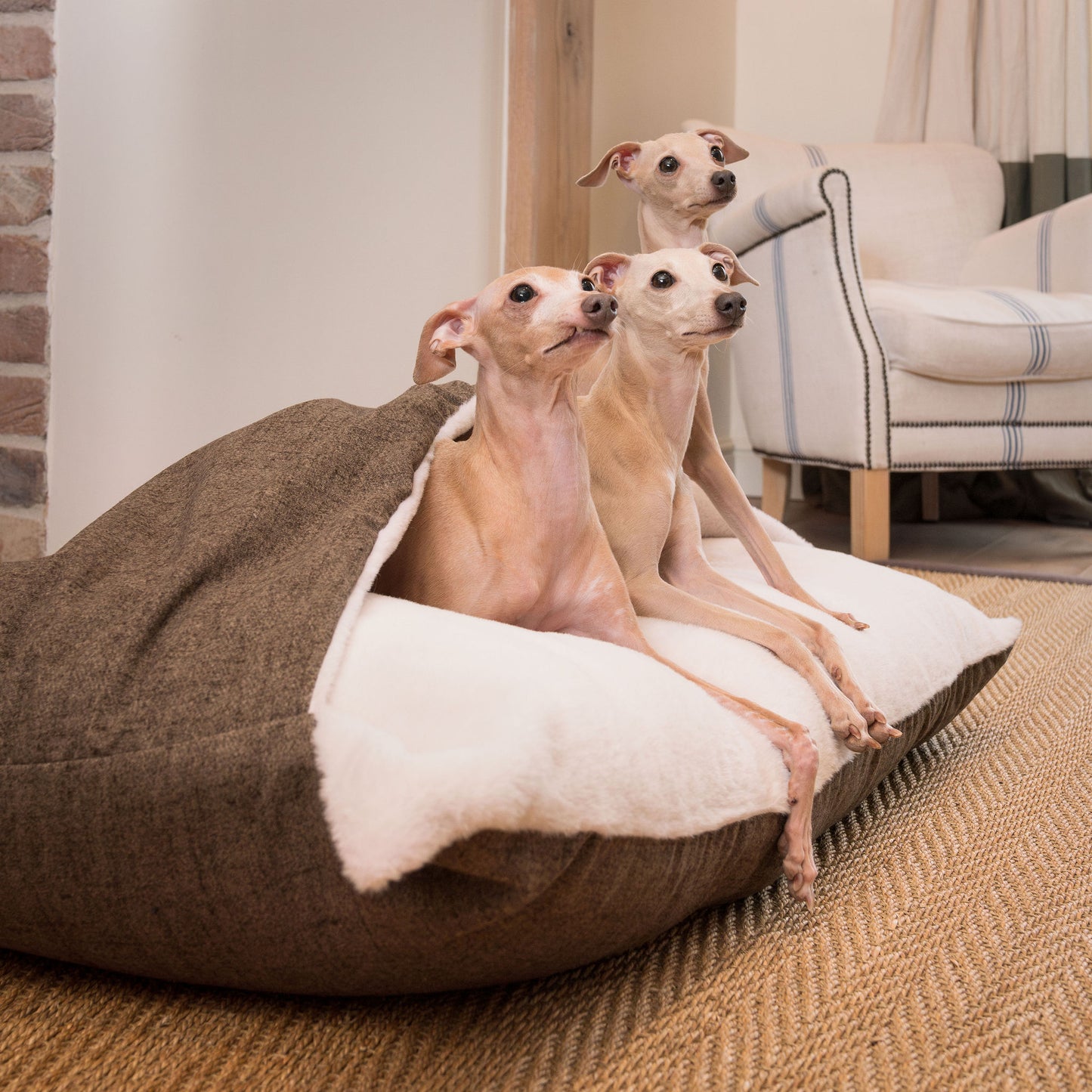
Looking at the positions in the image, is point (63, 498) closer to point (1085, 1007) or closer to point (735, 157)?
point (735, 157)

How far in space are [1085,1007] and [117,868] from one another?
69cm

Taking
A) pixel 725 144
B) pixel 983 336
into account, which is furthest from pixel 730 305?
pixel 983 336

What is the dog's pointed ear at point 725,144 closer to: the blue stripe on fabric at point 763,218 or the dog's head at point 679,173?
the dog's head at point 679,173

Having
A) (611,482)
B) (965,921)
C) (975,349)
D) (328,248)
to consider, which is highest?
(328,248)

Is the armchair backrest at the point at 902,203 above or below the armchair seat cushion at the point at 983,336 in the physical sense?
above

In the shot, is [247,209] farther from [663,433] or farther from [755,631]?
[755,631]

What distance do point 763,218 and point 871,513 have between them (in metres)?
0.82

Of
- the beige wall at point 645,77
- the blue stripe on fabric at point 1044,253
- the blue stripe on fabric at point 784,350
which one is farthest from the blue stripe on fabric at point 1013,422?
the beige wall at point 645,77

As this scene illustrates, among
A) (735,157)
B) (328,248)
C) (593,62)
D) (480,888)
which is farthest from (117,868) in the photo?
(593,62)

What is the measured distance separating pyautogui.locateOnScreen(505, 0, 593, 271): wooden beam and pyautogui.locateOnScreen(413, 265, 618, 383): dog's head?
1.55m

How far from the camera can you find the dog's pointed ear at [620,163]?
1.48 meters

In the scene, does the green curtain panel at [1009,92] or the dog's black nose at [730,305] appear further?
the green curtain panel at [1009,92]

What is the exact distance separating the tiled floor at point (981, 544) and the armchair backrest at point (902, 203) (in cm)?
80

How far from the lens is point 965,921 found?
952 millimetres
